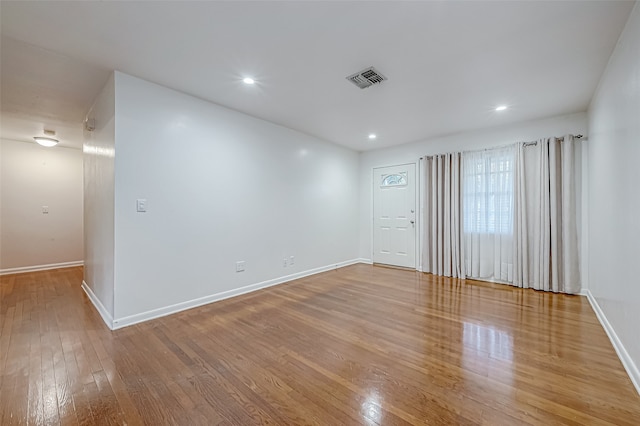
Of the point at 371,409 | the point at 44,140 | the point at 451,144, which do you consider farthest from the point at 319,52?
the point at 44,140

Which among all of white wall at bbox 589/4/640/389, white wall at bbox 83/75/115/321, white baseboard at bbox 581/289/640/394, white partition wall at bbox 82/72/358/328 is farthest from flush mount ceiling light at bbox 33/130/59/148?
white baseboard at bbox 581/289/640/394

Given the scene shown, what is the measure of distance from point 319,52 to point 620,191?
2732mm

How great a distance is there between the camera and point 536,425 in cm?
139

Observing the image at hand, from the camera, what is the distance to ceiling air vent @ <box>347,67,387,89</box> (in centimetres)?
258

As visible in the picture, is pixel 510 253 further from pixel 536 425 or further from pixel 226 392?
pixel 226 392

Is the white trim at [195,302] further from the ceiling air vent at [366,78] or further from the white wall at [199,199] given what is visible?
the ceiling air vent at [366,78]

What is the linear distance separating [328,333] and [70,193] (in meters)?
6.24

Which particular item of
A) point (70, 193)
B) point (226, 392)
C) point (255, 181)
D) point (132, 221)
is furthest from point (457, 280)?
point (70, 193)

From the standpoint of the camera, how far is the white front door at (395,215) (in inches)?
207

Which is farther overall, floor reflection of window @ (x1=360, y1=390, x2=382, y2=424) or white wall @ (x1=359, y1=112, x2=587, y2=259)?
white wall @ (x1=359, y1=112, x2=587, y2=259)

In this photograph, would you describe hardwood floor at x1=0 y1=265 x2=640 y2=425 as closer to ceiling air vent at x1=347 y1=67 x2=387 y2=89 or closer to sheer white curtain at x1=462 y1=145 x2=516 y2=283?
sheer white curtain at x1=462 y1=145 x2=516 y2=283

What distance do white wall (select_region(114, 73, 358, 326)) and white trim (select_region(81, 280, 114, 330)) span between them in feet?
0.49

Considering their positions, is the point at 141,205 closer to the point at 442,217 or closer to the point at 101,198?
the point at 101,198

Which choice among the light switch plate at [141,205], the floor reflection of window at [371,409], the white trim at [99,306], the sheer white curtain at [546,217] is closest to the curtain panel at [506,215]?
the sheer white curtain at [546,217]
